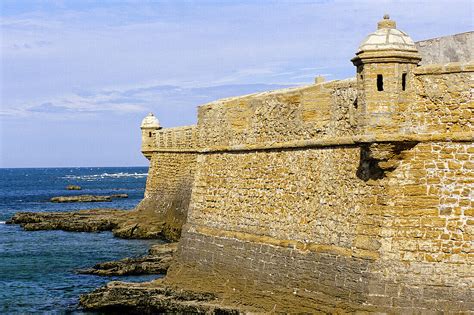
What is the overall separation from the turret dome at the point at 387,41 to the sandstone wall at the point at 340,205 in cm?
52

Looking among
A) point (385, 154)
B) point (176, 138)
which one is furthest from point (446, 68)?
point (176, 138)

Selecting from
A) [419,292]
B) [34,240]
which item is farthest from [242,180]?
[34,240]

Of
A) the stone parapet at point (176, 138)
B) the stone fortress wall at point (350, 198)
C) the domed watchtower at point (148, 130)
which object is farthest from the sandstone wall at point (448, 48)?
the domed watchtower at point (148, 130)

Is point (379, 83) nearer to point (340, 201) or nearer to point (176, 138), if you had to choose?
point (340, 201)

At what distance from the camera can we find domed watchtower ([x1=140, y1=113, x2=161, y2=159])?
36.7m

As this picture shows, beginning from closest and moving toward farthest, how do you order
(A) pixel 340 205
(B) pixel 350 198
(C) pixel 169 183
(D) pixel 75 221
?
1. (B) pixel 350 198
2. (A) pixel 340 205
3. (C) pixel 169 183
4. (D) pixel 75 221

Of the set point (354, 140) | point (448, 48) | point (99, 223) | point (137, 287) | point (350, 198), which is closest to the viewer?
point (354, 140)

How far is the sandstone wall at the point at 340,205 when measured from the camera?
12.6 m

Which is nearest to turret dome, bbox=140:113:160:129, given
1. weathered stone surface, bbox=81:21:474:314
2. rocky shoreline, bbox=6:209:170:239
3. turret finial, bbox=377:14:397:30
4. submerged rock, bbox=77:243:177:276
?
rocky shoreline, bbox=6:209:170:239

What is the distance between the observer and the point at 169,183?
109 ft

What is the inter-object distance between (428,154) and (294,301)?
371 centimetres

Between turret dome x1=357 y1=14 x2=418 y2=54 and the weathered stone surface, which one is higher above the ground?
turret dome x1=357 y1=14 x2=418 y2=54

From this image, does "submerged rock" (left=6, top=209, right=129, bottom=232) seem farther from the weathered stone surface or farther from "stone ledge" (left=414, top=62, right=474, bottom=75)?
"stone ledge" (left=414, top=62, right=474, bottom=75)

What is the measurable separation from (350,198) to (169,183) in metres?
20.0
